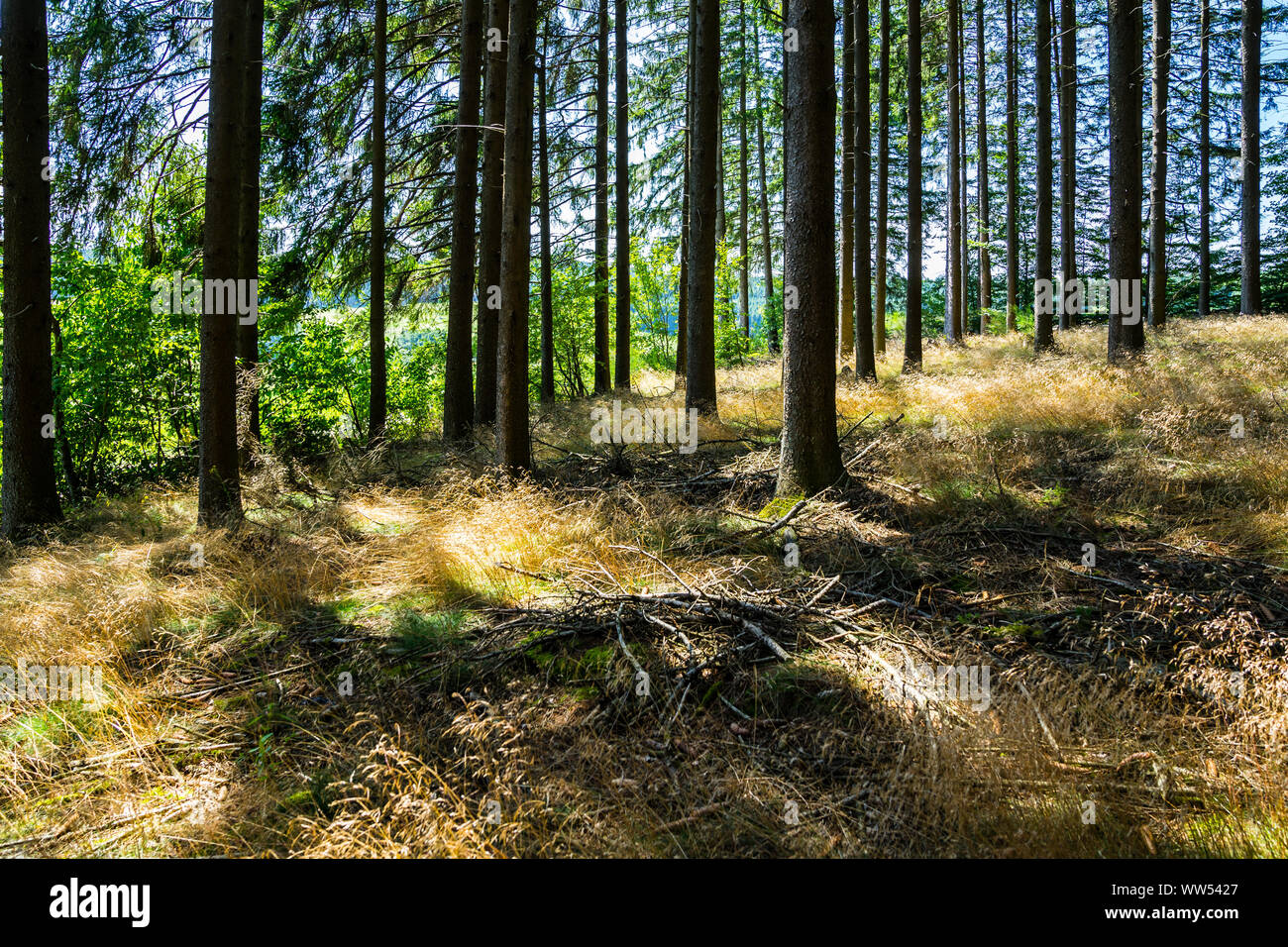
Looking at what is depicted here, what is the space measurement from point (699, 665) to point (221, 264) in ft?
19.8

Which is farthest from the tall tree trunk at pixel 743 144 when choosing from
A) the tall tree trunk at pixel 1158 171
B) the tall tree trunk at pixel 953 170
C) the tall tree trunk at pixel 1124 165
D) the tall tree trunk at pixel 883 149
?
the tall tree trunk at pixel 1158 171

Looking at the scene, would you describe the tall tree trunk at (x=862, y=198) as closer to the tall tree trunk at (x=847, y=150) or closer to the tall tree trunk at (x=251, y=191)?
the tall tree trunk at (x=847, y=150)

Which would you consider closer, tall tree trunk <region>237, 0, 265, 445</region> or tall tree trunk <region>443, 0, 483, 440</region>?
tall tree trunk <region>237, 0, 265, 445</region>

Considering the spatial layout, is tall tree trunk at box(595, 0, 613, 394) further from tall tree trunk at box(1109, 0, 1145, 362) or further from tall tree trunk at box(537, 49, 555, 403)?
tall tree trunk at box(1109, 0, 1145, 362)

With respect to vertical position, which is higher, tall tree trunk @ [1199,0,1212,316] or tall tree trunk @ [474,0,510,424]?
tall tree trunk @ [1199,0,1212,316]

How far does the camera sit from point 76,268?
10680mm

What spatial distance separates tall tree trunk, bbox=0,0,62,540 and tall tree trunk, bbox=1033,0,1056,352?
15.4 meters

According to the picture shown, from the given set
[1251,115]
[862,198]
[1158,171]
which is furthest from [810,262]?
[1251,115]

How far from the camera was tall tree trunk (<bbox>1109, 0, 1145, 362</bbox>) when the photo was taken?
10.9 m

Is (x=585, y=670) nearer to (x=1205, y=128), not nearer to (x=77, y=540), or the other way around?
(x=77, y=540)

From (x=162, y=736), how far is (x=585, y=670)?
84.3 inches

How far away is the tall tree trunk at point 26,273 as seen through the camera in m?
7.59

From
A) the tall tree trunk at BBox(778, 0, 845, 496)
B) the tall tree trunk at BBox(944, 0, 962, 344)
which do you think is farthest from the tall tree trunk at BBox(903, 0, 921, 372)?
the tall tree trunk at BBox(778, 0, 845, 496)

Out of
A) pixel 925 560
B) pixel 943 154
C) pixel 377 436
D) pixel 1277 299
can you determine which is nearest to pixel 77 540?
pixel 377 436
